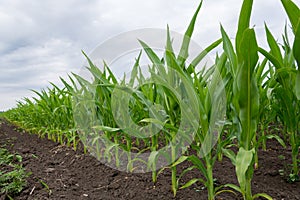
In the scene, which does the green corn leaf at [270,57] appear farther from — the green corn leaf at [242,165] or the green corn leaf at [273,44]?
the green corn leaf at [242,165]

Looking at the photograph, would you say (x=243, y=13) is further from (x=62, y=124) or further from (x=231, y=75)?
(x=62, y=124)

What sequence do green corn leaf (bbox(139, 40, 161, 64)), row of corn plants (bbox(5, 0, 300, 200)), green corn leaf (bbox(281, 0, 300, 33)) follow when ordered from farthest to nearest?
1. green corn leaf (bbox(139, 40, 161, 64))
2. green corn leaf (bbox(281, 0, 300, 33))
3. row of corn plants (bbox(5, 0, 300, 200))

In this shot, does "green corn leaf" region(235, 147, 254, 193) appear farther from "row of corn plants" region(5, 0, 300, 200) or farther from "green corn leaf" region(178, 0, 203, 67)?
"green corn leaf" region(178, 0, 203, 67)

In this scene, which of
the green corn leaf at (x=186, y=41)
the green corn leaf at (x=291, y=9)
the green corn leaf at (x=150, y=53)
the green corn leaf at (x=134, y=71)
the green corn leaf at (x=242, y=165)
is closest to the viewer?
the green corn leaf at (x=242, y=165)

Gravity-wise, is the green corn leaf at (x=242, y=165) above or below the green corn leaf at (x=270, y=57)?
below

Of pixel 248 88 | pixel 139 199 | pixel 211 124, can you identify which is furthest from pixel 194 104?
pixel 139 199

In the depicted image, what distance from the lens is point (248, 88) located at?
3.44 ft

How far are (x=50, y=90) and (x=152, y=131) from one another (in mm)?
2435

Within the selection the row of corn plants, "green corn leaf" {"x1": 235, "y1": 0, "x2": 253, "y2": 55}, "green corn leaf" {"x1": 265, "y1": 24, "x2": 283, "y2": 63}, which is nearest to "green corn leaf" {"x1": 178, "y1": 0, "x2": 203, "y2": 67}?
the row of corn plants

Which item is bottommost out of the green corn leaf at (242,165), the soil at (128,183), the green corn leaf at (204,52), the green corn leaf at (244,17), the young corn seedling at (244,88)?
the soil at (128,183)

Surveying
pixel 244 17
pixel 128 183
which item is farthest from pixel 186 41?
pixel 128 183

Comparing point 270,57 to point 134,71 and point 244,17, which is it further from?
point 134,71

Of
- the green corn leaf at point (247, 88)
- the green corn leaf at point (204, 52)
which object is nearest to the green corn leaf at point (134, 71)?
the green corn leaf at point (204, 52)

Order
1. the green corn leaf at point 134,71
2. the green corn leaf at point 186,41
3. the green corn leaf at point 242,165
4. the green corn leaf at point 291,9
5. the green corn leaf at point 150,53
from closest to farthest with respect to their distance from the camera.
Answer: the green corn leaf at point 242,165 → the green corn leaf at point 291,9 → the green corn leaf at point 186,41 → the green corn leaf at point 150,53 → the green corn leaf at point 134,71
